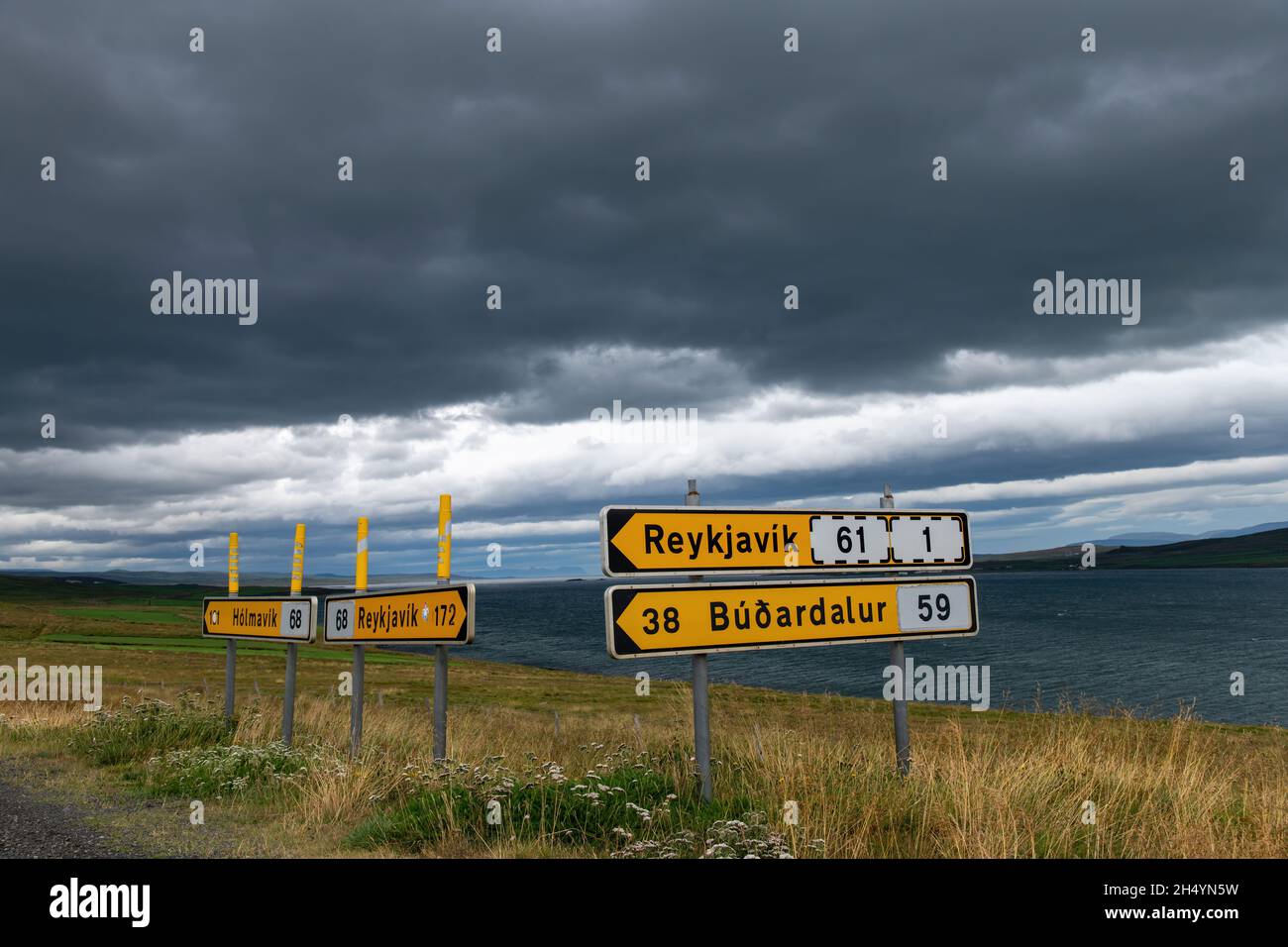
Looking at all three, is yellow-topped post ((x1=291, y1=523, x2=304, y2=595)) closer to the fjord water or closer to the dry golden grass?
the dry golden grass

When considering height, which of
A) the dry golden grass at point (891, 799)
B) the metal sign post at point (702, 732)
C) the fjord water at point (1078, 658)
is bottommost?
the fjord water at point (1078, 658)

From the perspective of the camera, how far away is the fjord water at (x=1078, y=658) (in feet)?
166

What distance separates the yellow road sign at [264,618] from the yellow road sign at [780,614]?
5.76m

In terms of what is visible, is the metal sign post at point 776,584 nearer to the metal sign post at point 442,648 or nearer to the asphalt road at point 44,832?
the metal sign post at point 442,648

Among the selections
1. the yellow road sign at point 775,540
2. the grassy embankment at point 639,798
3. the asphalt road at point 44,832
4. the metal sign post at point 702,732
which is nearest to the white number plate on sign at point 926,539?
the yellow road sign at point 775,540

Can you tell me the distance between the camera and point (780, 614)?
25.2 ft

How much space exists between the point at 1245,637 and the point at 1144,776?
98.8m

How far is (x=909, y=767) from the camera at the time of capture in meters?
7.77

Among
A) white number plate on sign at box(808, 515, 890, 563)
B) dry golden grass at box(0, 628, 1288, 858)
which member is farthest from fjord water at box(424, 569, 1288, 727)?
white number plate on sign at box(808, 515, 890, 563)

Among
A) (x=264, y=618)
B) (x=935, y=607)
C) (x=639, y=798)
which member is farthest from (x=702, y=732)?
(x=264, y=618)

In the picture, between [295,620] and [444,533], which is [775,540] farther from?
[295,620]

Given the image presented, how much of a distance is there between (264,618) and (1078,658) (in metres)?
74.0

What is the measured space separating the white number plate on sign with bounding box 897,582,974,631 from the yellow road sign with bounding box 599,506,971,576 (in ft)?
0.87
